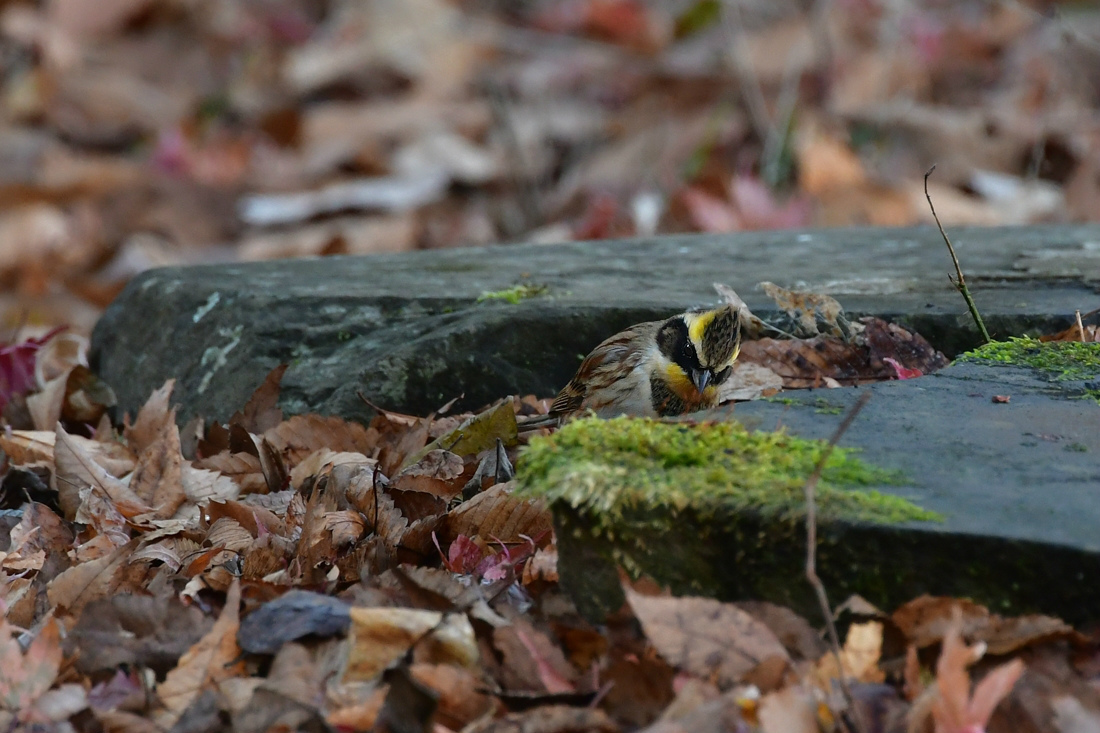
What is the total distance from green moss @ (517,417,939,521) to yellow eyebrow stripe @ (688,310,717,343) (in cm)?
121

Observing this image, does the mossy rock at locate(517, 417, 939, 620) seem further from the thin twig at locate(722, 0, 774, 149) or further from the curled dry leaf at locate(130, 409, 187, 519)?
the thin twig at locate(722, 0, 774, 149)

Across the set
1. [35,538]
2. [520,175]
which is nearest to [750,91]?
[520,175]

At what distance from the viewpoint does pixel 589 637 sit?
2756 millimetres

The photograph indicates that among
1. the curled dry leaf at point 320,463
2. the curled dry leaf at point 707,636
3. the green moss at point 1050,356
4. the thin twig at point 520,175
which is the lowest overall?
the thin twig at point 520,175

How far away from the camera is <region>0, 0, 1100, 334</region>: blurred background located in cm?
959

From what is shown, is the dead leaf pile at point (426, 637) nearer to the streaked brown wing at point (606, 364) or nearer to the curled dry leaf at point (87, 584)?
the curled dry leaf at point (87, 584)

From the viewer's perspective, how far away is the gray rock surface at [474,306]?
454 centimetres

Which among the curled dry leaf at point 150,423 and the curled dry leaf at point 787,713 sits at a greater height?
the curled dry leaf at point 787,713

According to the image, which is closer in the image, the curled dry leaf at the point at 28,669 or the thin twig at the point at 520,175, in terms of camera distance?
the curled dry leaf at the point at 28,669

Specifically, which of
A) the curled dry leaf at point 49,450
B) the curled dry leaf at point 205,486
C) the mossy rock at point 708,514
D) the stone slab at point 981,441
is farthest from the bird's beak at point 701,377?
the curled dry leaf at point 49,450

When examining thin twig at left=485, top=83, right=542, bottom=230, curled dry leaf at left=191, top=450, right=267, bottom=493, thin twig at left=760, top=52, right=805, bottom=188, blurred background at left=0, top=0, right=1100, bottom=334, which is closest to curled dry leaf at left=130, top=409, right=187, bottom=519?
curled dry leaf at left=191, top=450, right=267, bottom=493

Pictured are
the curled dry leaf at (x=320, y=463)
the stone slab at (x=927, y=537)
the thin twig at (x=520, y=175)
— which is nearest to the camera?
the stone slab at (x=927, y=537)

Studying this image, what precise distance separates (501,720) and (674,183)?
8206 mm

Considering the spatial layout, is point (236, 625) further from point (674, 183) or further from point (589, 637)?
point (674, 183)
